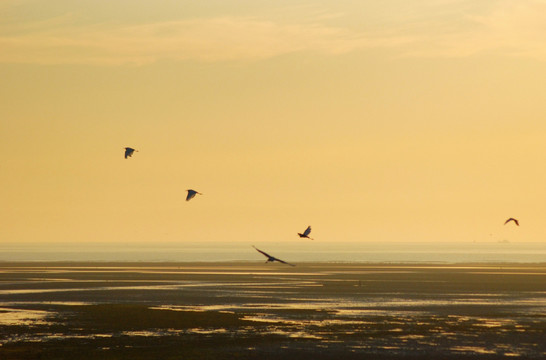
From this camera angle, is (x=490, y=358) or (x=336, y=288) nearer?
(x=490, y=358)

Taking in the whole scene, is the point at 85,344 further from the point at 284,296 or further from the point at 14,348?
the point at 284,296

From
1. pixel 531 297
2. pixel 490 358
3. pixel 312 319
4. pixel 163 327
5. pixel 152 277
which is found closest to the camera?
pixel 490 358

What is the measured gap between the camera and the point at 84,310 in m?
55.4

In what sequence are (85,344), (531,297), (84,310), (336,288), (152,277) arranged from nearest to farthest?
(85,344) → (84,310) → (531,297) → (336,288) → (152,277)

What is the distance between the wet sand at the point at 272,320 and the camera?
39.0 m

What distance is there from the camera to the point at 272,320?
50.1m

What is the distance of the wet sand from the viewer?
38969mm

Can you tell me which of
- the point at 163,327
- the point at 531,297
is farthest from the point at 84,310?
the point at 531,297

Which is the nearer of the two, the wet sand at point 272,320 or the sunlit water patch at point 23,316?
the wet sand at point 272,320

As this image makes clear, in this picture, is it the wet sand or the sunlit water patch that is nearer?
the wet sand

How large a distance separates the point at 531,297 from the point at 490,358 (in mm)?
31115

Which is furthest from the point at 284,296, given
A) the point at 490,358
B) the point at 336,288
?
the point at 490,358

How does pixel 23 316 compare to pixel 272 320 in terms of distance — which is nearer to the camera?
pixel 272 320

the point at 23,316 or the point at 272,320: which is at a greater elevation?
the point at 272,320
